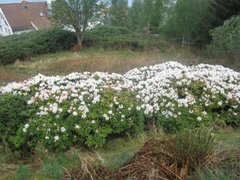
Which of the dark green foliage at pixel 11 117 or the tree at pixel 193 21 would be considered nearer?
the dark green foliage at pixel 11 117

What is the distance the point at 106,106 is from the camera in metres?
5.27

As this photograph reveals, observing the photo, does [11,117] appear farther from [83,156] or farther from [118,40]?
[118,40]

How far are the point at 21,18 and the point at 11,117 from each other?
45726mm

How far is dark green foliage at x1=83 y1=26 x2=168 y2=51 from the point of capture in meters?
21.1

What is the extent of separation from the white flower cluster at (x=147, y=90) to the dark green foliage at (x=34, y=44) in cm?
1482

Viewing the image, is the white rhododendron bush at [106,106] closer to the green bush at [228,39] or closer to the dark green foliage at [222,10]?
the green bush at [228,39]

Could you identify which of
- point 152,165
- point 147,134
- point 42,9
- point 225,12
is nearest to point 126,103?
point 147,134

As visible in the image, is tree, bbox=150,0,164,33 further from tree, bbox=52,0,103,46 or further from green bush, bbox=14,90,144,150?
green bush, bbox=14,90,144,150

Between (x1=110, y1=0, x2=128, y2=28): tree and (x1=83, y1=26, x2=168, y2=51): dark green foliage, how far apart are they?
8.44 m

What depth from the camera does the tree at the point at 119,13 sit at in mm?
33594

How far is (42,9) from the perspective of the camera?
53969 millimetres

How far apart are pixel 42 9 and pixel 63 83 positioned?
50193 millimetres

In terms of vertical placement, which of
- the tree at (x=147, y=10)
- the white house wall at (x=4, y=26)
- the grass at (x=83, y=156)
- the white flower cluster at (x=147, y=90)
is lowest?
the white house wall at (x=4, y=26)

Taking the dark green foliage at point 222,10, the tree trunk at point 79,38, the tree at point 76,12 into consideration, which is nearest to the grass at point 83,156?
the dark green foliage at point 222,10
